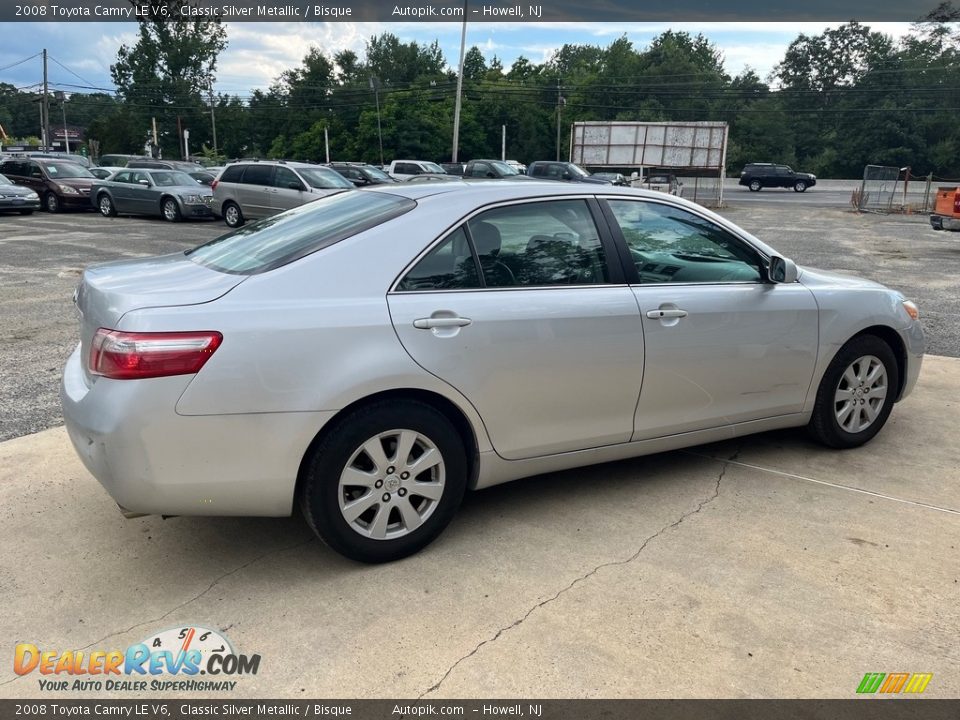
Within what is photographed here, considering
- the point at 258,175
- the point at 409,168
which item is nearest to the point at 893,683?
the point at 258,175

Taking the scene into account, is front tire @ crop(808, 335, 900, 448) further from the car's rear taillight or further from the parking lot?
the car's rear taillight

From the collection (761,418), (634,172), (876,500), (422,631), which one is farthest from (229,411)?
(634,172)

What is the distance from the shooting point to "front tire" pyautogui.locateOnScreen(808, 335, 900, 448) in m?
4.36

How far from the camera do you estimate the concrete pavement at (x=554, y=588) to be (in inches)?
101

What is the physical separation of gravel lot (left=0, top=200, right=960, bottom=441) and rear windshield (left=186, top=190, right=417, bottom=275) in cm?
215

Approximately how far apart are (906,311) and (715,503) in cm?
191

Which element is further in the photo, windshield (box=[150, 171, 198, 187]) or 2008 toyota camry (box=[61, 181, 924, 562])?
windshield (box=[150, 171, 198, 187])

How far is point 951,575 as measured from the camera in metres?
3.19

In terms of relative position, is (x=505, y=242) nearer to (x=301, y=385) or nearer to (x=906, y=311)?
(x=301, y=385)

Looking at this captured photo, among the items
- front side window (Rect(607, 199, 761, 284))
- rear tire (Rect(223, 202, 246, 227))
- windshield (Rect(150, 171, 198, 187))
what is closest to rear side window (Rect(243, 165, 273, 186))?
rear tire (Rect(223, 202, 246, 227))

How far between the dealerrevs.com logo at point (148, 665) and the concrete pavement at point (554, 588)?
0.04 m

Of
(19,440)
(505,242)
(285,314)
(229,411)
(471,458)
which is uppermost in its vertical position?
(505,242)

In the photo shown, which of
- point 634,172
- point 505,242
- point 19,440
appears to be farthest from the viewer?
point 634,172

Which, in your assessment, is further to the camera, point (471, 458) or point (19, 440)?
point (19, 440)
